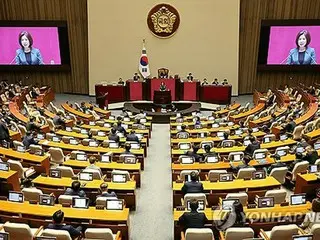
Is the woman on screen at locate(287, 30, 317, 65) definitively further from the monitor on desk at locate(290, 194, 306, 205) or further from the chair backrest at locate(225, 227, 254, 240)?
the chair backrest at locate(225, 227, 254, 240)

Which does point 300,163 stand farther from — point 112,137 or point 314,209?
point 112,137

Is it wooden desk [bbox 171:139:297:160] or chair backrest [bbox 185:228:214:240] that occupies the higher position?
chair backrest [bbox 185:228:214:240]

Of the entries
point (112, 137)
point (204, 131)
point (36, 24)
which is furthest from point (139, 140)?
point (36, 24)

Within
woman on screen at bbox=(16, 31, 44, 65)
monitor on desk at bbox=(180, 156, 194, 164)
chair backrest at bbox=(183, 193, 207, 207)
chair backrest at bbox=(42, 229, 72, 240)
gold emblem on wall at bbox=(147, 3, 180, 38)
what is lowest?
monitor on desk at bbox=(180, 156, 194, 164)

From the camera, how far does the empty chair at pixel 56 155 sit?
38.7 ft

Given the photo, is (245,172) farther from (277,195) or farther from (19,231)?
(19,231)

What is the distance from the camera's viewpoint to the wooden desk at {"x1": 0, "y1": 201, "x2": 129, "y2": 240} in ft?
25.0

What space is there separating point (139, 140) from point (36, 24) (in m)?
13.3

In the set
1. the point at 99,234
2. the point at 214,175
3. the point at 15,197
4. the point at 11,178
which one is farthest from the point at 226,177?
the point at 11,178

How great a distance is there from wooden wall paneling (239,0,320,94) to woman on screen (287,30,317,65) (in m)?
1.05

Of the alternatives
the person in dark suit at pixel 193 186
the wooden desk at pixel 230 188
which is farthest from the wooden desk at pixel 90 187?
the person in dark suit at pixel 193 186

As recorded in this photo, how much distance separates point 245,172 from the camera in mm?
9812

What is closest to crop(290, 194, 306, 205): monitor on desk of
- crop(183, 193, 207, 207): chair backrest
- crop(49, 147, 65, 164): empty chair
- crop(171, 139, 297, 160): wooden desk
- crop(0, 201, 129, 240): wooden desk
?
crop(183, 193, 207, 207): chair backrest

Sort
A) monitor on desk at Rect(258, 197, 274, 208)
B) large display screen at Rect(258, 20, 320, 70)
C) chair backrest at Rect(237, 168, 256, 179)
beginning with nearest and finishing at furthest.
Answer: monitor on desk at Rect(258, 197, 274, 208) < chair backrest at Rect(237, 168, 256, 179) < large display screen at Rect(258, 20, 320, 70)
